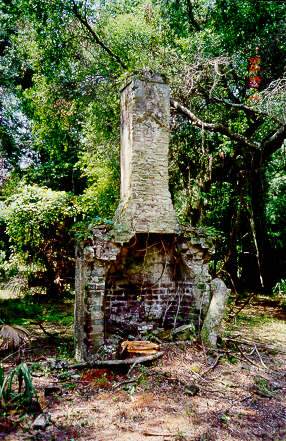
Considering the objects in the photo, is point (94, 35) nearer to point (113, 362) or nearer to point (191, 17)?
point (191, 17)

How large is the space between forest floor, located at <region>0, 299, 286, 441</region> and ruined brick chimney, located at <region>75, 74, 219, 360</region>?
1.10 meters

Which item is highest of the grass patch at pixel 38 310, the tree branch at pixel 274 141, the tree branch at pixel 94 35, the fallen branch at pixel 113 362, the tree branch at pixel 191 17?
the tree branch at pixel 191 17

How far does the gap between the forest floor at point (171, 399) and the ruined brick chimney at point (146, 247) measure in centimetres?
110

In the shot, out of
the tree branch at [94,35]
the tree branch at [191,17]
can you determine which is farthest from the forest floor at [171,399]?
the tree branch at [191,17]

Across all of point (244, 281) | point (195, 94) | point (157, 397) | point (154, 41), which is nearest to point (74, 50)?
point (154, 41)

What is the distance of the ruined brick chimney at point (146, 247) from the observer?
269 inches

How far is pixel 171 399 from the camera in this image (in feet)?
15.8

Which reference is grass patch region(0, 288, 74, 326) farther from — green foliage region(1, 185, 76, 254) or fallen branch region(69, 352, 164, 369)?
fallen branch region(69, 352, 164, 369)

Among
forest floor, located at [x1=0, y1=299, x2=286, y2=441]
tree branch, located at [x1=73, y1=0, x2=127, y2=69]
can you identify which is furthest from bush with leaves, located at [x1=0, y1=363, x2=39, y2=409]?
tree branch, located at [x1=73, y1=0, x2=127, y2=69]

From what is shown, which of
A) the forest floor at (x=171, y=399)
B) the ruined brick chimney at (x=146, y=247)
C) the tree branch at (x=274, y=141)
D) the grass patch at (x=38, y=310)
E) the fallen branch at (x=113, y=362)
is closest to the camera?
the forest floor at (x=171, y=399)

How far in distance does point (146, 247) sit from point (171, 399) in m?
3.11

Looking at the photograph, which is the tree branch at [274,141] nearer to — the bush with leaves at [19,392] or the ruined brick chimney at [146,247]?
the ruined brick chimney at [146,247]

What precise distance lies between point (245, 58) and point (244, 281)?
9083 millimetres

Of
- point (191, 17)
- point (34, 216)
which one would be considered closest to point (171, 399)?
point (34, 216)
